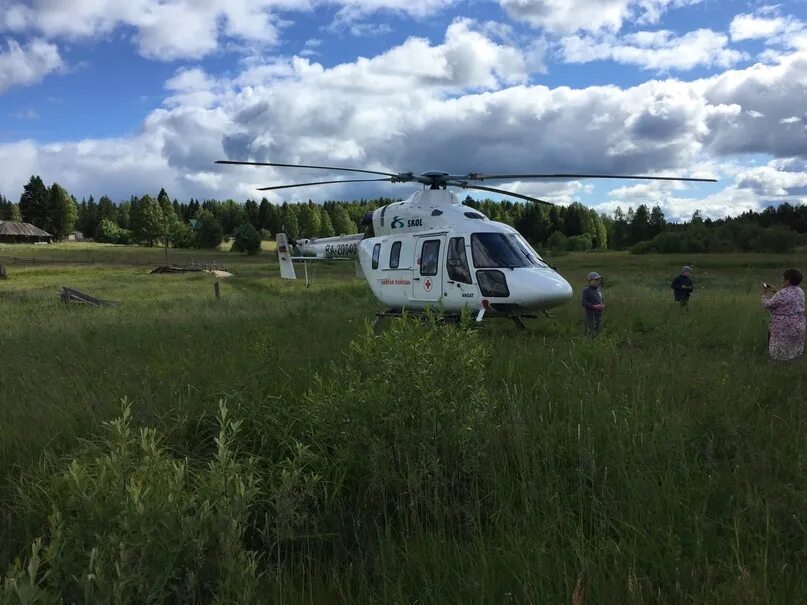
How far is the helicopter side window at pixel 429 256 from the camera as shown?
12.3 m

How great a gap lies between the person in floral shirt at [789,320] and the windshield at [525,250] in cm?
437

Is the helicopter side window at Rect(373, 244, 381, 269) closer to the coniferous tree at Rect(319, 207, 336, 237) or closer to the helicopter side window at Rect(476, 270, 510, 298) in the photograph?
the helicopter side window at Rect(476, 270, 510, 298)

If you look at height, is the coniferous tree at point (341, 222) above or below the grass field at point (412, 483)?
above

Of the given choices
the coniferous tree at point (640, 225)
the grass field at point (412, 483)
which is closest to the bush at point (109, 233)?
the coniferous tree at point (640, 225)

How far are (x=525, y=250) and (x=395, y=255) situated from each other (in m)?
3.18

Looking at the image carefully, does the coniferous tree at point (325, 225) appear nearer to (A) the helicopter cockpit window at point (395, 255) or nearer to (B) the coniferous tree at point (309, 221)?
(B) the coniferous tree at point (309, 221)

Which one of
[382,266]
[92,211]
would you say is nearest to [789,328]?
[382,266]

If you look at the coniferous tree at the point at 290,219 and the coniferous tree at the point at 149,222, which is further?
the coniferous tree at the point at 290,219

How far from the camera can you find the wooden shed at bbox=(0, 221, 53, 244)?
97.7 meters

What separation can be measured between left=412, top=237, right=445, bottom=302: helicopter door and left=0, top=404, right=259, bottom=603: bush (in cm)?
942

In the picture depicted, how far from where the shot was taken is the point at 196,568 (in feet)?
8.76

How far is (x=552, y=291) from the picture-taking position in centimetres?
1081

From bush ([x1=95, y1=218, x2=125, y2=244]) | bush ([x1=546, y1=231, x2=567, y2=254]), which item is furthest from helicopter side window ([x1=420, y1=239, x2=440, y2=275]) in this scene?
bush ([x1=95, y1=218, x2=125, y2=244])

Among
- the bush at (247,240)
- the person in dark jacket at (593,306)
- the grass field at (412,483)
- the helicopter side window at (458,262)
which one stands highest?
the bush at (247,240)
